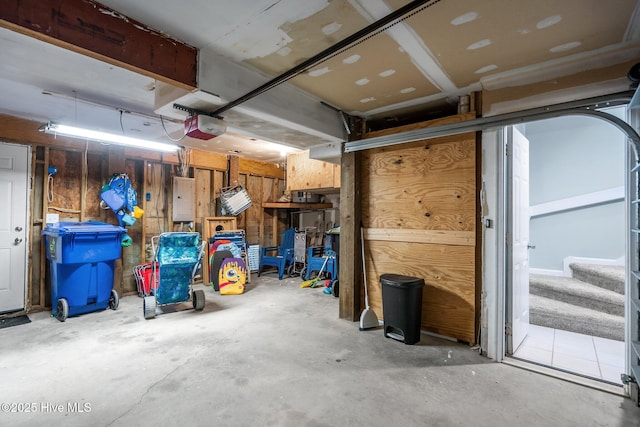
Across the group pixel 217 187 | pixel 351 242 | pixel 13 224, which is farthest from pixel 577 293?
pixel 13 224

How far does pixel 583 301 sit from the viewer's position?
10.8 feet

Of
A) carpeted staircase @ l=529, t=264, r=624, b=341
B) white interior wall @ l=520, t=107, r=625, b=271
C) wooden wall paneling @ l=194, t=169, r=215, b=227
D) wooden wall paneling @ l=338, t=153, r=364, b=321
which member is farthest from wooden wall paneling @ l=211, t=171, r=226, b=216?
carpeted staircase @ l=529, t=264, r=624, b=341

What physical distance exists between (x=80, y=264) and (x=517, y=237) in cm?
484

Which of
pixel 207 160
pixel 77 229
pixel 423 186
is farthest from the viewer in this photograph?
pixel 207 160

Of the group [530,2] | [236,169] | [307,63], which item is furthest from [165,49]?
[236,169]

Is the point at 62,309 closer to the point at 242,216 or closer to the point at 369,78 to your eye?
the point at 242,216

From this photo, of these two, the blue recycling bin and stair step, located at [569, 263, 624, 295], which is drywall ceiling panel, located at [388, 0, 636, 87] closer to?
stair step, located at [569, 263, 624, 295]

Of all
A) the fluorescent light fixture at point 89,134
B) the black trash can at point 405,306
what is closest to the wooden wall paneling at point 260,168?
the fluorescent light fixture at point 89,134

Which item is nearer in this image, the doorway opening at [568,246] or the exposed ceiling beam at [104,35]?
the exposed ceiling beam at [104,35]

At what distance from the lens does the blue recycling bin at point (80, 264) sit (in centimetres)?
343

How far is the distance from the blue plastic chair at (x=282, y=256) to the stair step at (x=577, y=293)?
159 inches

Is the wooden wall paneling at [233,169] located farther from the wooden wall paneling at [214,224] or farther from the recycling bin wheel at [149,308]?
the recycling bin wheel at [149,308]

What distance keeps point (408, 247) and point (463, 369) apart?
1219mm

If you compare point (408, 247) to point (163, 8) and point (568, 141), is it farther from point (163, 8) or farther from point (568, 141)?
point (568, 141)
